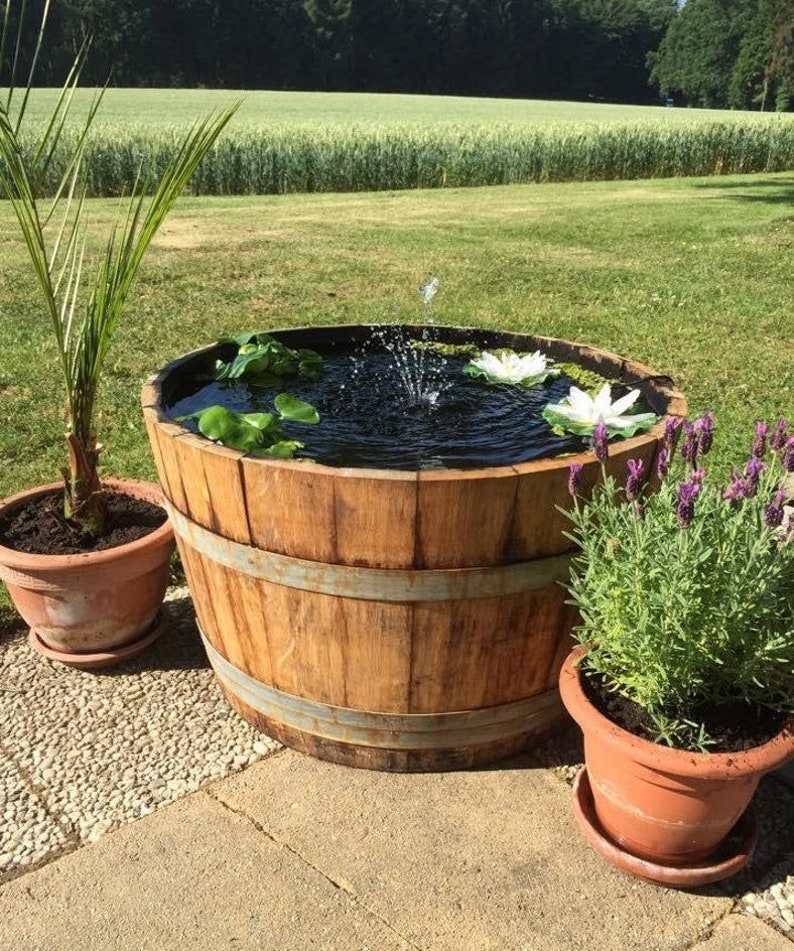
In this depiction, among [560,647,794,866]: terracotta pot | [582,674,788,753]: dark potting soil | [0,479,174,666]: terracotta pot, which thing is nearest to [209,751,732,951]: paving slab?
[560,647,794,866]: terracotta pot

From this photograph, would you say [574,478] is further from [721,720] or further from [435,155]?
[435,155]

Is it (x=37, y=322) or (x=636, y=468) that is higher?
(x=636, y=468)

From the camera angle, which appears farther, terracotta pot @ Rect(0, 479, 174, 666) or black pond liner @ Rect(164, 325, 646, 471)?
terracotta pot @ Rect(0, 479, 174, 666)

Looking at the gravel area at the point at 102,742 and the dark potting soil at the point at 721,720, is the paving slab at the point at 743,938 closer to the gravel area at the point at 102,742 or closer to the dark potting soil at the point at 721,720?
the dark potting soil at the point at 721,720

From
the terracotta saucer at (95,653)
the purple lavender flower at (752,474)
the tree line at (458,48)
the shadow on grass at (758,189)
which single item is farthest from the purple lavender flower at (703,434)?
the tree line at (458,48)

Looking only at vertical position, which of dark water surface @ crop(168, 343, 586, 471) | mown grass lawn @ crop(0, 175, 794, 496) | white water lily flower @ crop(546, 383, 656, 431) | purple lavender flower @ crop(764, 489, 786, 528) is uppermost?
purple lavender flower @ crop(764, 489, 786, 528)

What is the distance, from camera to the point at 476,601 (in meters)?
2.24

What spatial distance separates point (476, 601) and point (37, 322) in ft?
20.9

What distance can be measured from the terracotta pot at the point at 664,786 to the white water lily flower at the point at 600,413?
748mm

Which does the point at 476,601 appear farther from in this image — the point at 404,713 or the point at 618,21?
the point at 618,21

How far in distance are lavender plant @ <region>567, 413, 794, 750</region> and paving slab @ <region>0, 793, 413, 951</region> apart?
87 centimetres

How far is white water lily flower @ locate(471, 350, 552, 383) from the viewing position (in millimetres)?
3254

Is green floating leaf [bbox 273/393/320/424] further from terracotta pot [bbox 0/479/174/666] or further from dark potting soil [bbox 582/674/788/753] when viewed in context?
dark potting soil [bbox 582/674/788/753]

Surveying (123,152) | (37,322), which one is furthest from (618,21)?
(37,322)
